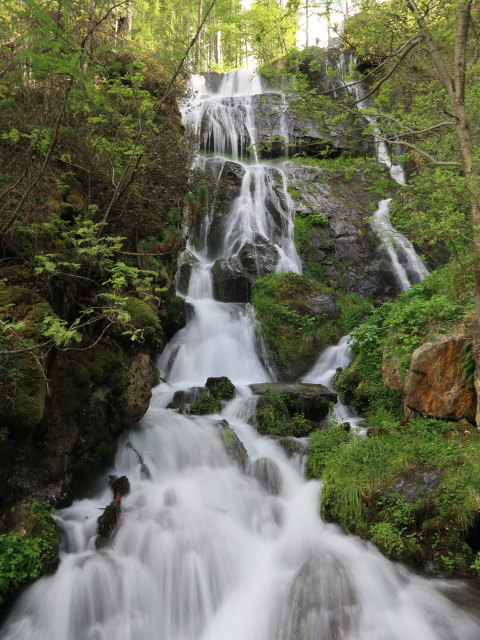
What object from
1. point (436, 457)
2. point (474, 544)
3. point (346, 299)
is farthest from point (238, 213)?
point (474, 544)

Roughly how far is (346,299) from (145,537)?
10.3 m

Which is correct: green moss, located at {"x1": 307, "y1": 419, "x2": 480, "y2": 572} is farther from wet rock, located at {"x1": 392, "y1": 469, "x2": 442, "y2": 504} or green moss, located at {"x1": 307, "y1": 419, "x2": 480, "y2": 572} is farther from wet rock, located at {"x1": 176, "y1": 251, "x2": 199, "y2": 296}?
wet rock, located at {"x1": 176, "y1": 251, "x2": 199, "y2": 296}

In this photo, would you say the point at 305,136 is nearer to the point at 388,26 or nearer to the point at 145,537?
the point at 388,26

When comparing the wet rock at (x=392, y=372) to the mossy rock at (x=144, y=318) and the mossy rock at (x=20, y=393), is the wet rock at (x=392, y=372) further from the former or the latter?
the mossy rock at (x=20, y=393)

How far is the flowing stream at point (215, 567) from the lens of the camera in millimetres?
4047

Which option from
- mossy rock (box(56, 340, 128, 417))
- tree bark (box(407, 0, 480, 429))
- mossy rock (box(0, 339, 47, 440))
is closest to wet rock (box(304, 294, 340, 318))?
tree bark (box(407, 0, 480, 429))

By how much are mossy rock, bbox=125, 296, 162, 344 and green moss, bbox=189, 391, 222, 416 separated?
1.73 m

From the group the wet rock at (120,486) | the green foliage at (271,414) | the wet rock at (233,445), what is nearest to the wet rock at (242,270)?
the green foliage at (271,414)

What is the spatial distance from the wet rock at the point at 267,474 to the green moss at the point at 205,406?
5.68ft

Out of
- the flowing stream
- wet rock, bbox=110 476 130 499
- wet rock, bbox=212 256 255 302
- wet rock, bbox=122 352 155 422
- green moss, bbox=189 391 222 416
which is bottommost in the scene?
the flowing stream

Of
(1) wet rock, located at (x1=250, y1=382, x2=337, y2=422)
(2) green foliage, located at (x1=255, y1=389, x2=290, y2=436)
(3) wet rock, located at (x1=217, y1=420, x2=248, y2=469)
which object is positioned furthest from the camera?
(1) wet rock, located at (x1=250, y1=382, x2=337, y2=422)

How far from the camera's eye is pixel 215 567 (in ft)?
15.8

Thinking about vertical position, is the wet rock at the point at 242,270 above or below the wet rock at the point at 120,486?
above

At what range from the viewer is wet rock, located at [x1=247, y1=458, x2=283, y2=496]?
6.32 meters
